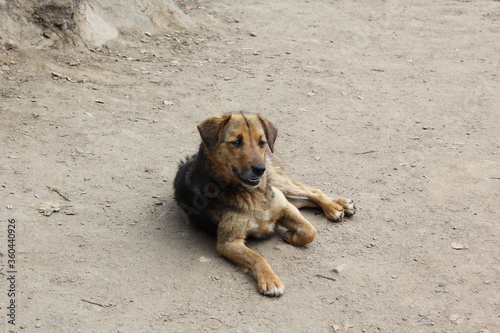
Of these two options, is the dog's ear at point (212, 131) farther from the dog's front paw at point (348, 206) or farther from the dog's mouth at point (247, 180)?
the dog's front paw at point (348, 206)

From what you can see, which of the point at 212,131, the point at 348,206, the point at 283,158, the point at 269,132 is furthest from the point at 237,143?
the point at 283,158

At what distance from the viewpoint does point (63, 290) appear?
5.37 meters

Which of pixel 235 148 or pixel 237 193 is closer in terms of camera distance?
pixel 235 148

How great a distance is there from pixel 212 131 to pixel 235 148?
0.29 m

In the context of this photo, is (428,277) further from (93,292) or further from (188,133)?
(188,133)

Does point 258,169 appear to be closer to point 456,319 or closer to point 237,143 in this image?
point 237,143

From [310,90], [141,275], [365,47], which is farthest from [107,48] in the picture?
[141,275]

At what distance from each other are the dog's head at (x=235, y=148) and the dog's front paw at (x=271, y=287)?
Result: 0.97m

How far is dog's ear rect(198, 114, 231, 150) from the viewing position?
6.02 metres

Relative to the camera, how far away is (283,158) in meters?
8.16

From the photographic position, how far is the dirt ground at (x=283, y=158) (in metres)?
5.34

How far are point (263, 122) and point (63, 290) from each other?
8.41 ft

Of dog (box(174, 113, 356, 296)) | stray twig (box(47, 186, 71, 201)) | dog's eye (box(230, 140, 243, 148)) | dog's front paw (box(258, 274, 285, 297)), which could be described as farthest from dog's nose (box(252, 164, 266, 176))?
stray twig (box(47, 186, 71, 201))

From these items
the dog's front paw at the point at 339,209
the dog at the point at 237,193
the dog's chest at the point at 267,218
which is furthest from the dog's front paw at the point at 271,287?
the dog's front paw at the point at 339,209
